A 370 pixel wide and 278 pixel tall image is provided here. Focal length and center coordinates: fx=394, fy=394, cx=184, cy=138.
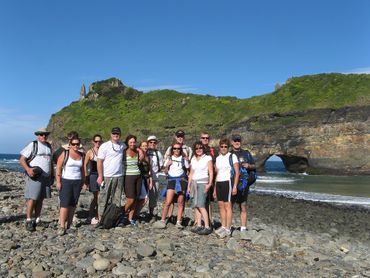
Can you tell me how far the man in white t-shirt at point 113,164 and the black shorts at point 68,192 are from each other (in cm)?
51

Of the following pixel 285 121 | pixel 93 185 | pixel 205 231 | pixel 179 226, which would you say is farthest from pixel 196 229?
pixel 285 121

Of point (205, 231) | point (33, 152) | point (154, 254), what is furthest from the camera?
point (205, 231)

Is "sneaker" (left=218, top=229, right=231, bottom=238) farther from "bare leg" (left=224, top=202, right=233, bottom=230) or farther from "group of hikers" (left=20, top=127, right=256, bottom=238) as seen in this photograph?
"bare leg" (left=224, top=202, right=233, bottom=230)

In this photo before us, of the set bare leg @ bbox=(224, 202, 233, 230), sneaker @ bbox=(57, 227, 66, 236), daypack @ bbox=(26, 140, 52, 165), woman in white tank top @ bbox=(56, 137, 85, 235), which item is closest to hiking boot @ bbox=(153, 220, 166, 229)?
bare leg @ bbox=(224, 202, 233, 230)

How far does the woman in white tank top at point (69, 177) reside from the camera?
8125 millimetres

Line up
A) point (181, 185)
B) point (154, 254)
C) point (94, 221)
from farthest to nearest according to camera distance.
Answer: point (181, 185) < point (94, 221) < point (154, 254)

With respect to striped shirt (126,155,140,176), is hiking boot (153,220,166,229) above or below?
below

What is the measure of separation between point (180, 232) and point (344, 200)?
17.5 metres

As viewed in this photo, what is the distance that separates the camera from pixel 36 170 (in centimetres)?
809

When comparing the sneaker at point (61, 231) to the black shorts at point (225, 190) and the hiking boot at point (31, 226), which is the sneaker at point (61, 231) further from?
the black shorts at point (225, 190)

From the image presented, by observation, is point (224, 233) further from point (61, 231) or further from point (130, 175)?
point (61, 231)

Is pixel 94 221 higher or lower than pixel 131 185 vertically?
lower

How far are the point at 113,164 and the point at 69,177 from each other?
0.96 meters

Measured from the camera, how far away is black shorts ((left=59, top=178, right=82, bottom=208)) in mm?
8102
